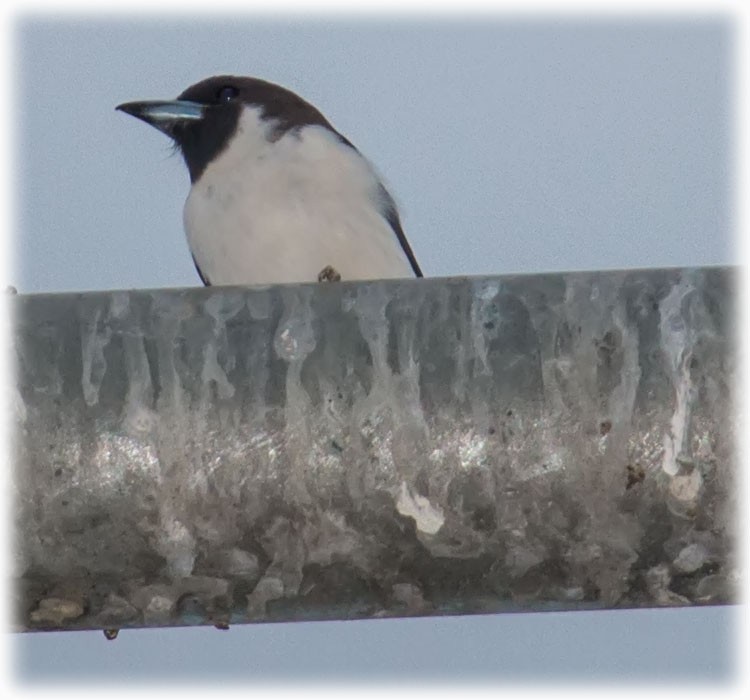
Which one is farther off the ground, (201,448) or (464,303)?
(464,303)

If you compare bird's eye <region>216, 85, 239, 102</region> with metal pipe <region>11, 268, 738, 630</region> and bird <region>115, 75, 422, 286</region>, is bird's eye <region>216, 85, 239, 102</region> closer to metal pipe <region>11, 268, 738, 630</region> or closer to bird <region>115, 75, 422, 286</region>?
bird <region>115, 75, 422, 286</region>

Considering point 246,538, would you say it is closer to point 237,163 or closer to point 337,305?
point 337,305

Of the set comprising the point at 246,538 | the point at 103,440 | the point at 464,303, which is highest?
the point at 464,303

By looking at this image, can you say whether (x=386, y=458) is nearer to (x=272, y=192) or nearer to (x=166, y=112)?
(x=272, y=192)

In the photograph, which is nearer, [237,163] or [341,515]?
[341,515]

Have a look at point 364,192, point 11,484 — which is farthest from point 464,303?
point 364,192

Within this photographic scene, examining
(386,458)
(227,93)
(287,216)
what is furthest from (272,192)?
(386,458)

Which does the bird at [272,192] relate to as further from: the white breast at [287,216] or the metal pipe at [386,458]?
the metal pipe at [386,458]

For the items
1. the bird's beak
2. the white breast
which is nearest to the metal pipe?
the white breast
